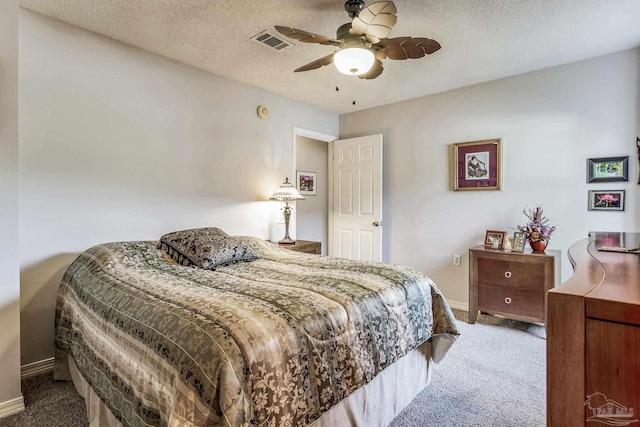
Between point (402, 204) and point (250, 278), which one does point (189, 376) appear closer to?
point (250, 278)

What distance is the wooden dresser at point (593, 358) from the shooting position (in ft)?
1.80

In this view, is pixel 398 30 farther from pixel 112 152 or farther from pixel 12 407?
pixel 12 407

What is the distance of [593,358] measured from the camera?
573 millimetres

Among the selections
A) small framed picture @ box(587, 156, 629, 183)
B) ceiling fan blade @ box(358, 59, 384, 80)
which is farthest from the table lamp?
small framed picture @ box(587, 156, 629, 183)

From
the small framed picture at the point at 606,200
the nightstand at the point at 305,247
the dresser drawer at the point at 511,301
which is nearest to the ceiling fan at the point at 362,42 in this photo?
the nightstand at the point at 305,247

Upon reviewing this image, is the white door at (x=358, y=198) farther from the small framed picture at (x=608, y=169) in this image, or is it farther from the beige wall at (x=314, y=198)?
the small framed picture at (x=608, y=169)

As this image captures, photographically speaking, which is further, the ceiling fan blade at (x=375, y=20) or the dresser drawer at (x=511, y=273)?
the dresser drawer at (x=511, y=273)

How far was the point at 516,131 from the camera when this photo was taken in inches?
133

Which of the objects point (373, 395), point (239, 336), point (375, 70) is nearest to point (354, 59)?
point (375, 70)

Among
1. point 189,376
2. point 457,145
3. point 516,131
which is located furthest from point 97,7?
point 516,131

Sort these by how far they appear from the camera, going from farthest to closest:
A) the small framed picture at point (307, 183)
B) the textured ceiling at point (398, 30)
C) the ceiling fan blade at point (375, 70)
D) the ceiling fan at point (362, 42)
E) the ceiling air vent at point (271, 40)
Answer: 1. the small framed picture at point (307, 183)
2. the ceiling air vent at point (271, 40)
3. the ceiling fan blade at point (375, 70)
4. the textured ceiling at point (398, 30)
5. the ceiling fan at point (362, 42)

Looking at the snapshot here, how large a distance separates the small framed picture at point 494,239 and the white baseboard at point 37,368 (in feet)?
12.5

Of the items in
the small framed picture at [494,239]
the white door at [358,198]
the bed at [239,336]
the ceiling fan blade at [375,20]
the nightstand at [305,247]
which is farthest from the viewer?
the white door at [358,198]

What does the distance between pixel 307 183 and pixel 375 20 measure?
3110mm
